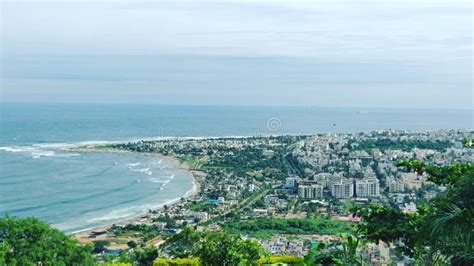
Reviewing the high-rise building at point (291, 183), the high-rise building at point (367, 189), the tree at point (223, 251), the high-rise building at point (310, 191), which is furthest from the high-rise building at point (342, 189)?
the tree at point (223, 251)

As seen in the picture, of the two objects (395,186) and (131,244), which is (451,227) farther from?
(395,186)

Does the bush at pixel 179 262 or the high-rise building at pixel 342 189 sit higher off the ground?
the bush at pixel 179 262

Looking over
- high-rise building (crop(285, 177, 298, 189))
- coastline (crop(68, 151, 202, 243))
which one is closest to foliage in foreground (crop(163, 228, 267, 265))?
coastline (crop(68, 151, 202, 243))

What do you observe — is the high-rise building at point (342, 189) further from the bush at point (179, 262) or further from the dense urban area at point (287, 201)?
the bush at point (179, 262)

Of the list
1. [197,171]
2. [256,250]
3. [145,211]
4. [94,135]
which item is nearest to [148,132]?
[94,135]

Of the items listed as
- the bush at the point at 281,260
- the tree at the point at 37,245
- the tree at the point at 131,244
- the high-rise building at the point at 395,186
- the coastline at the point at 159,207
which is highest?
the bush at the point at 281,260

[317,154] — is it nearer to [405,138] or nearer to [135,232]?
[405,138]

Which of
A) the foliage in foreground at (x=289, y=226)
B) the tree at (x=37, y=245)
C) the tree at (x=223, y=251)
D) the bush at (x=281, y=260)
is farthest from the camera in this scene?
the foliage in foreground at (x=289, y=226)
